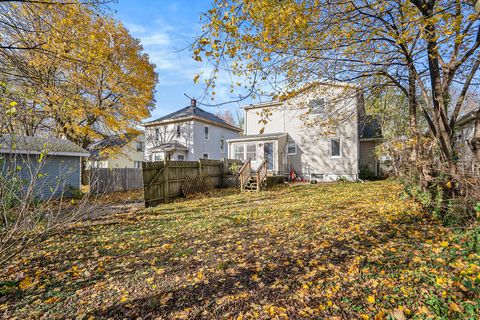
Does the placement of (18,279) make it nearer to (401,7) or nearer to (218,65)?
(218,65)

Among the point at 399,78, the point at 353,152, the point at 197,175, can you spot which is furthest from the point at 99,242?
the point at 353,152

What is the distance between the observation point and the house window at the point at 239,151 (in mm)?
18000

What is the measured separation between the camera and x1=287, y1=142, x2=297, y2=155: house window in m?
17.4

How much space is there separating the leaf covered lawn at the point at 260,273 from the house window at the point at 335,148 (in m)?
10.7

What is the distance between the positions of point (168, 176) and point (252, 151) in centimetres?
834

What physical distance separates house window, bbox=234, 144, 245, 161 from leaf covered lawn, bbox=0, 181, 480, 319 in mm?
12275

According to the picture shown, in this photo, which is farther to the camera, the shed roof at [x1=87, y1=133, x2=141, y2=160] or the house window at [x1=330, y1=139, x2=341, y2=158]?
the house window at [x1=330, y1=139, x2=341, y2=158]

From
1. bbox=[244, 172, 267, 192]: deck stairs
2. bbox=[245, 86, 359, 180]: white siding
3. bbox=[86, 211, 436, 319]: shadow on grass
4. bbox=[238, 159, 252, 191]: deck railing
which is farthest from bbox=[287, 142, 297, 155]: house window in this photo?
bbox=[86, 211, 436, 319]: shadow on grass

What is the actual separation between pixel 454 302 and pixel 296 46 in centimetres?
495

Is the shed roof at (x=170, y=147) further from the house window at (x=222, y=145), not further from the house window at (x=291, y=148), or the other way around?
the house window at (x=291, y=148)

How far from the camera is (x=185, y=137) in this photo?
2184 cm

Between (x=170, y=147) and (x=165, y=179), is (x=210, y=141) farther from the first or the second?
(x=165, y=179)

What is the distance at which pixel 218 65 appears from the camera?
3.39 metres

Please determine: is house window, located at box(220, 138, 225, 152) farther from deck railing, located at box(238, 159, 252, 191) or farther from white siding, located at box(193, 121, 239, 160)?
deck railing, located at box(238, 159, 252, 191)
